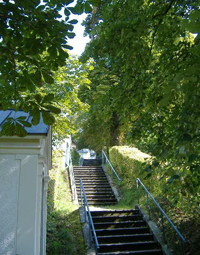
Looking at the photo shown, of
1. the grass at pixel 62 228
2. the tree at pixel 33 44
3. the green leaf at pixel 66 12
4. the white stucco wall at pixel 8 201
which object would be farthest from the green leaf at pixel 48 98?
the grass at pixel 62 228

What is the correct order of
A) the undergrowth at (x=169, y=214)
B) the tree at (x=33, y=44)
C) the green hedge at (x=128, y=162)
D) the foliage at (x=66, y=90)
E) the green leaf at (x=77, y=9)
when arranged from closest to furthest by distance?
the tree at (x=33, y=44) < the green leaf at (x=77, y=9) < the undergrowth at (x=169, y=214) < the foliage at (x=66, y=90) < the green hedge at (x=128, y=162)

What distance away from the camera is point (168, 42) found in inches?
175

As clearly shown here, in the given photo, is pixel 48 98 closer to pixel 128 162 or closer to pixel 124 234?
pixel 124 234

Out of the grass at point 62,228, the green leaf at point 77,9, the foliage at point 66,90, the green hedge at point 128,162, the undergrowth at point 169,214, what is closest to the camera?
the green leaf at point 77,9

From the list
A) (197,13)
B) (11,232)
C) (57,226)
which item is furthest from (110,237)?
(197,13)

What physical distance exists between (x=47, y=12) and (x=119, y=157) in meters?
12.0

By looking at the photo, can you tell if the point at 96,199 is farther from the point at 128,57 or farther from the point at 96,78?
the point at 128,57

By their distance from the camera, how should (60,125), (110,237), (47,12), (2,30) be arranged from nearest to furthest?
(2,30), (47,12), (110,237), (60,125)

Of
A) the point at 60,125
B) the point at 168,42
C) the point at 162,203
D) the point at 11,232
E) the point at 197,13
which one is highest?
the point at 168,42

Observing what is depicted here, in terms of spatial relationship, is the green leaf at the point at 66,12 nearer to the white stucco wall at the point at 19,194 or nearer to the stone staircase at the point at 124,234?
the white stucco wall at the point at 19,194

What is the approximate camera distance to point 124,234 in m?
8.45

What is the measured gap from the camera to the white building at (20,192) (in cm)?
384

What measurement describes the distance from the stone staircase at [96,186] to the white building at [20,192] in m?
8.85

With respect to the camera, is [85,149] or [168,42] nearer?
[168,42]
